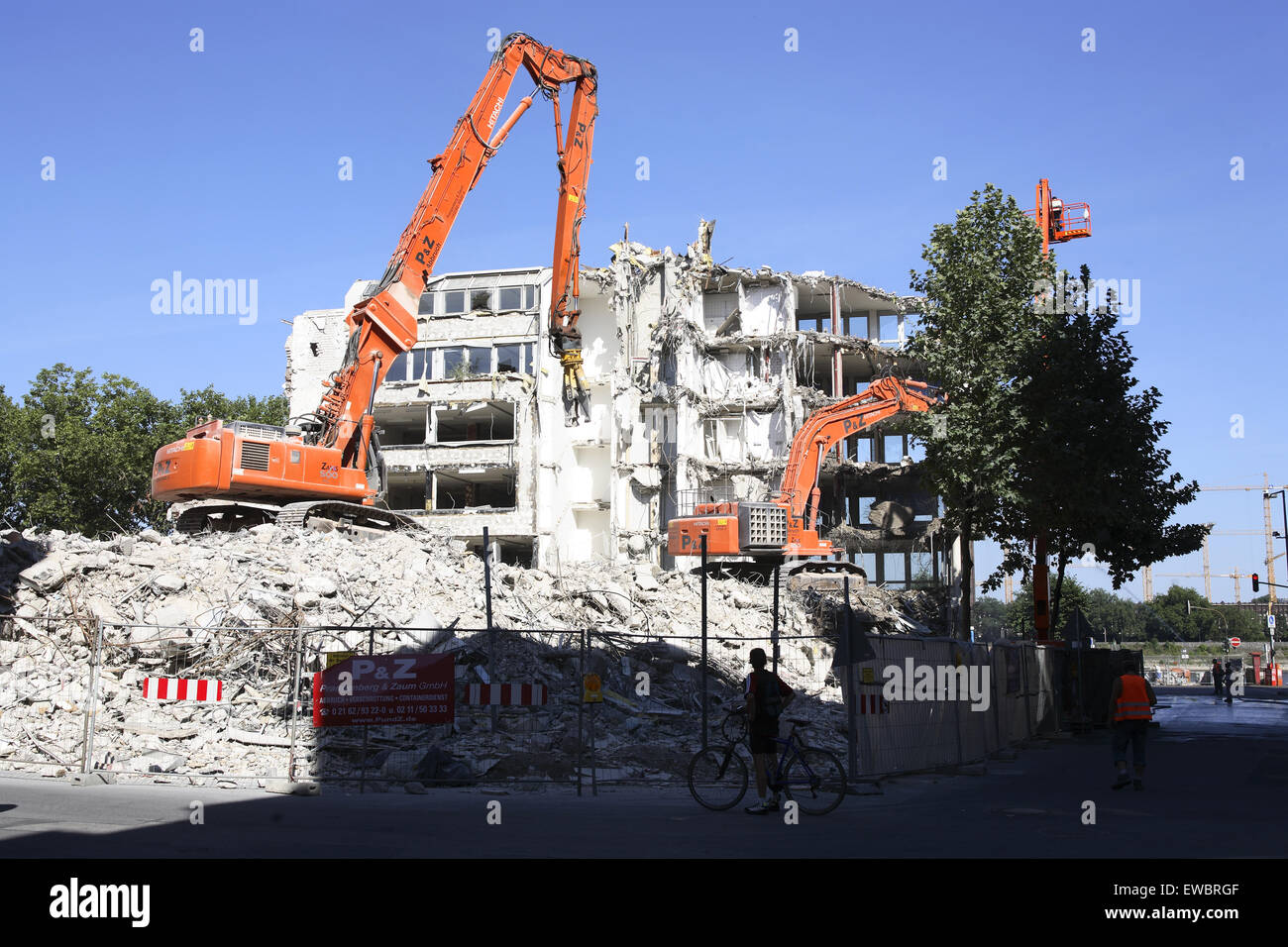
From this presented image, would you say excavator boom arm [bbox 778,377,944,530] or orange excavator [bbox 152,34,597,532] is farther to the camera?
excavator boom arm [bbox 778,377,944,530]

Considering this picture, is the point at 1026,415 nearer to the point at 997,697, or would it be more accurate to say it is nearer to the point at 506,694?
the point at 997,697

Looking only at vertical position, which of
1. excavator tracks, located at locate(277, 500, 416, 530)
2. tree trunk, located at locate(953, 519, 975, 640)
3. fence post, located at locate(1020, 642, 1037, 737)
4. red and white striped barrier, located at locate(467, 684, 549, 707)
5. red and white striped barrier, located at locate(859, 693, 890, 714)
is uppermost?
excavator tracks, located at locate(277, 500, 416, 530)

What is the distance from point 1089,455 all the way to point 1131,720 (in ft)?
49.5

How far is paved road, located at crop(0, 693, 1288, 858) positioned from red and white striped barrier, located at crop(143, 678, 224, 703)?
1.08 m

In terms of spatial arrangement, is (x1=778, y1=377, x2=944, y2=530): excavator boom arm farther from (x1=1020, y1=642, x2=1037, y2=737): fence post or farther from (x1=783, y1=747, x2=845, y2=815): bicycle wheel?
(x1=783, y1=747, x2=845, y2=815): bicycle wheel

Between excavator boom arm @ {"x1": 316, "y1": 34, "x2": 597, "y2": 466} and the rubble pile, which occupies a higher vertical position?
excavator boom arm @ {"x1": 316, "y1": 34, "x2": 597, "y2": 466}

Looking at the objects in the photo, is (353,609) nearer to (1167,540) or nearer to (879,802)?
(879,802)

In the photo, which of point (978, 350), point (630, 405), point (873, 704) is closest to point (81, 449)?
point (630, 405)

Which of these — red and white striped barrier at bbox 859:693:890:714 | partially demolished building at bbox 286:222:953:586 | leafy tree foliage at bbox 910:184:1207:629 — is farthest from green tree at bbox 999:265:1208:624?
partially demolished building at bbox 286:222:953:586

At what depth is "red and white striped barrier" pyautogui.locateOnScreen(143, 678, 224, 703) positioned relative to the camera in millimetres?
13516

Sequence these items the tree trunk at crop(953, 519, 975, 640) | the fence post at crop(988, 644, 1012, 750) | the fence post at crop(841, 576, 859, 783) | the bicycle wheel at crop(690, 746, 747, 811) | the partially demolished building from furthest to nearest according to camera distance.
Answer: the partially demolished building
the tree trunk at crop(953, 519, 975, 640)
the fence post at crop(988, 644, 1012, 750)
the fence post at crop(841, 576, 859, 783)
the bicycle wheel at crop(690, 746, 747, 811)

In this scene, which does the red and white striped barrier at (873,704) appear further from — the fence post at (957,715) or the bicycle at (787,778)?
the bicycle at (787,778)

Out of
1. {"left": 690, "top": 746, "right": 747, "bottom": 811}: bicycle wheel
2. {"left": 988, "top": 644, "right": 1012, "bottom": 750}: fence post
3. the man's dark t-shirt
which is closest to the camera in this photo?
the man's dark t-shirt
